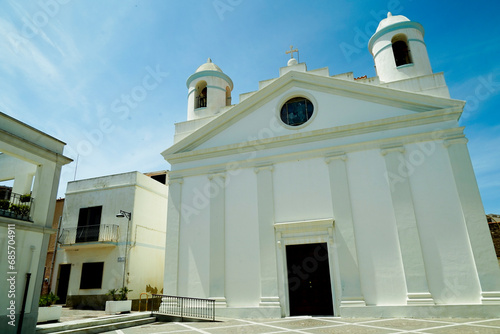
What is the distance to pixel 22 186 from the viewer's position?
34.9 ft

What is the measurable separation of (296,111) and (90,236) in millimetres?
11753

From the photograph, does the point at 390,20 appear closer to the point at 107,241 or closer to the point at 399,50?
the point at 399,50

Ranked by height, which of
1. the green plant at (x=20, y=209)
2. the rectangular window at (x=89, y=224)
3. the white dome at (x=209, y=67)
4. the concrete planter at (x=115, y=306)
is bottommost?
the concrete planter at (x=115, y=306)

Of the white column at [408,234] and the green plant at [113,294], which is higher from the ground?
the white column at [408,234]

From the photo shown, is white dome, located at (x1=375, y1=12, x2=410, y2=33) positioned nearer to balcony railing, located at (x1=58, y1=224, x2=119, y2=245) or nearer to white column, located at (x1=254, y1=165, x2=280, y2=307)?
white column, located at (x1=254, y1=165, x2=280, y2=307)

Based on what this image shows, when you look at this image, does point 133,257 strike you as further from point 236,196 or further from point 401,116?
point 401,116

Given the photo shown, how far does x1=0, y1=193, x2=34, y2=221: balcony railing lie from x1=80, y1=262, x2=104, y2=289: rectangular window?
7145mm

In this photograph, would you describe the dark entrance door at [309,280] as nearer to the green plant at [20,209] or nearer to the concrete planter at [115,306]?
the concrete planter at [115,306]

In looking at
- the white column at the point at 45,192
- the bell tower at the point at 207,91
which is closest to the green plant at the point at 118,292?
the white column at the point at 45,192

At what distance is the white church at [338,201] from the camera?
32.2 ft

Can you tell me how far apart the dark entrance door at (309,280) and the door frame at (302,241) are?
224 millimetres

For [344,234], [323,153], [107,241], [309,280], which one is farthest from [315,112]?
[107,241]

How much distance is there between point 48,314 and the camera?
9391 millimetres

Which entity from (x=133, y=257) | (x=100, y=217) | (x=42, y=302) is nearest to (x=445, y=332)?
(x=42, y=302)
